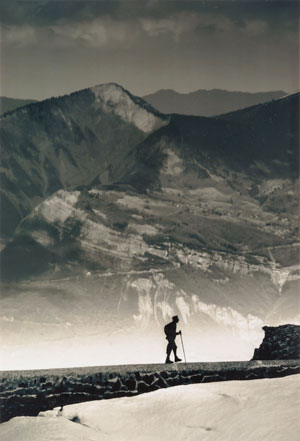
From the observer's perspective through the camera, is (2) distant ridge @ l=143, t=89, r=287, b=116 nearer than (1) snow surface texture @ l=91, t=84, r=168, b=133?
Yes

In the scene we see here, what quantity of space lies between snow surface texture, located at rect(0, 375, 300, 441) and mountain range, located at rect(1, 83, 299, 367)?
11333mm

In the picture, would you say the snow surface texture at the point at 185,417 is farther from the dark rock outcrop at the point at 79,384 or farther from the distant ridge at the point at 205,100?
the distant ridge at the point at 205,100

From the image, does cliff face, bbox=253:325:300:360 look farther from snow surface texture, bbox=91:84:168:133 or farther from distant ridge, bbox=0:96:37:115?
distant ridge, bbox=0:96:37:115

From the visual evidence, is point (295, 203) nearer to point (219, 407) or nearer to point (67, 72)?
point (67, 72)

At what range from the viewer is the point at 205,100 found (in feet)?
98.0

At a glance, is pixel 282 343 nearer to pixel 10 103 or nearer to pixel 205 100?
pixel 205 100

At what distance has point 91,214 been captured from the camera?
97.7ft

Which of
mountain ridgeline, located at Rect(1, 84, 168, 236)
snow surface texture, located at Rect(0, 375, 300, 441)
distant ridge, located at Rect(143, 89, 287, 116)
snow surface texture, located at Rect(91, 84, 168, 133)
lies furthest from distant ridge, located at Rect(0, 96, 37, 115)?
snow surface texture, located at Rect(0, 375, 300, 441)

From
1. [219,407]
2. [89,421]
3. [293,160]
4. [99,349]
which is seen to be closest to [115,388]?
[89,421]

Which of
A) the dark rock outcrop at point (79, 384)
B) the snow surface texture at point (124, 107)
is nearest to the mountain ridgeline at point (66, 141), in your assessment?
the snow surface texture at point (124, 107)

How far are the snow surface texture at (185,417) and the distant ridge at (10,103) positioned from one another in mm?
15848

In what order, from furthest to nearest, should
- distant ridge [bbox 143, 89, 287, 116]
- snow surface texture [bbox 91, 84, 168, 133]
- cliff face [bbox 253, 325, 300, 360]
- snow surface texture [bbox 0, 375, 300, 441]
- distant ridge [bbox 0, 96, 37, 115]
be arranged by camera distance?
snow surface texture [bbox 91, 84, 168, 133]
distant ridge [bbox 143, 89, 287, 116]
distant ridge [bbox 0, 96, 37, 115]
cliff face [bbox 253, 325, 300, 360]
snow surface texture [bbox 0, 375, 300, 441]

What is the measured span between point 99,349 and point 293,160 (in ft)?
33.0

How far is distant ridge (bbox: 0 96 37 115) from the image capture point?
2908cm
